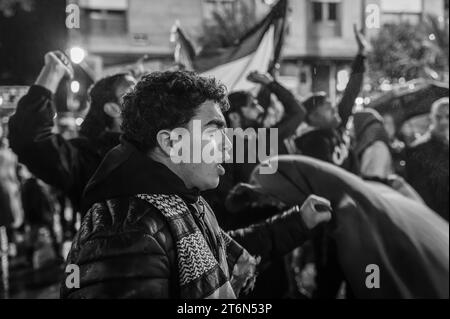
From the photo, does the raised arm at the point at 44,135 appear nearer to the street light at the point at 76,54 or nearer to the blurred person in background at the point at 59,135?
the blurred person in background at the point at 59,135

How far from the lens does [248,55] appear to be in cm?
302

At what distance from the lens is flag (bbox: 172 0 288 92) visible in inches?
115

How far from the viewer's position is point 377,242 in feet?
6.89

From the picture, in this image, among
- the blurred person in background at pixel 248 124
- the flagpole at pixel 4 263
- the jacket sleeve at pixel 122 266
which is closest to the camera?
the jacket sleeve at pixel 122 266

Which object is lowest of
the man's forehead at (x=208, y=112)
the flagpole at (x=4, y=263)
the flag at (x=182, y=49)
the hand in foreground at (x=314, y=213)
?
the flagpole at (x=4, y=263)

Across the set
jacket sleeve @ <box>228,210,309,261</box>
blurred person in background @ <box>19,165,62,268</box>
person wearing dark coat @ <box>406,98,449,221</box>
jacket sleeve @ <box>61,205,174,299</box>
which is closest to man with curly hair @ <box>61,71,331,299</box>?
jacket sleeve @ <box>61,205,174,299</box>

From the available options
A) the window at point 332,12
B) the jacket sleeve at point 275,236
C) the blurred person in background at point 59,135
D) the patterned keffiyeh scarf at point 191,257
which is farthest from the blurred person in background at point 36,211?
the patterned keffiyeh scarf at point 191,257

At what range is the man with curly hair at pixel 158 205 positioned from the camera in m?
0.95

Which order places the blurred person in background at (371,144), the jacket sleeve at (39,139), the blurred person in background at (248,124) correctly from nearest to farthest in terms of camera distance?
the jacket sleeve at (39,139), the blurred person in background at (248,124), the blurred person in background at (371,144)

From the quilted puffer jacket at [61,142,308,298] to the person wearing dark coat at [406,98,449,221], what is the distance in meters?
1.88

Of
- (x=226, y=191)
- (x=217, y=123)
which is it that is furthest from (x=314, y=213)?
(x=226, y=191)

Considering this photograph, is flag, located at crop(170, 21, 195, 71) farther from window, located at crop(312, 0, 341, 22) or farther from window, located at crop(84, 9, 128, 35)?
window, located at crop(312, 0, 341, 22)

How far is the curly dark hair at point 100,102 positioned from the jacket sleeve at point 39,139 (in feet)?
0.47
